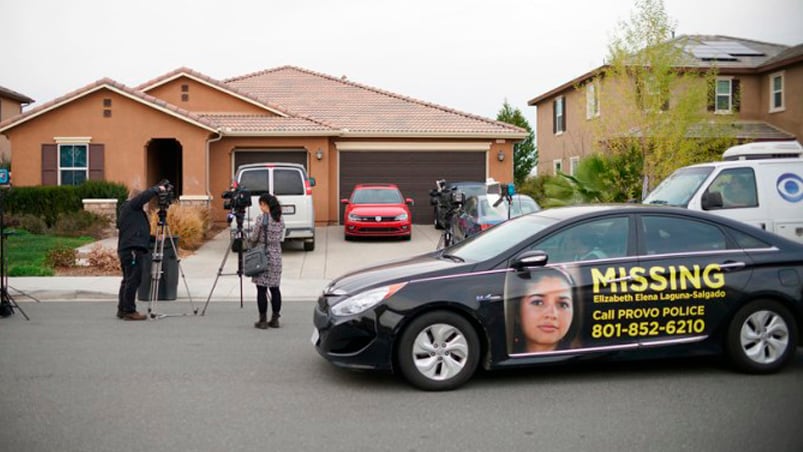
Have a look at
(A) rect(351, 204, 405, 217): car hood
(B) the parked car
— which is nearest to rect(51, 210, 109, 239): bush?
(A) rect(351, 204, 405, 217): car hood

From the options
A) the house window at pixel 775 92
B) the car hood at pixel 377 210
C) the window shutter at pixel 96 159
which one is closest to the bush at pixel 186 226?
the car hood at pixel 377 210

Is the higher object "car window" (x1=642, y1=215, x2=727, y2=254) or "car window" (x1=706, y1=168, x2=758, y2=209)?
"car window" (x1=706, y1=168, x2=758, y2=209)

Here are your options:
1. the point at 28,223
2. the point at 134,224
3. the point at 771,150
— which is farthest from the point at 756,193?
the point at 28,223

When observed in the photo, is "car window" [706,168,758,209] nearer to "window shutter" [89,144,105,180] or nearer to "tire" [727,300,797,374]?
"tire" [727,300,797,374]

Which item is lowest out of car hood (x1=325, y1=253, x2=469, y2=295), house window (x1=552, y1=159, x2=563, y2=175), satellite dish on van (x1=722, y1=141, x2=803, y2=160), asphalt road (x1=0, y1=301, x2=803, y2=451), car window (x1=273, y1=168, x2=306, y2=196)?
asphalt road (x1=0, y1=301, x2=803, y2=451)

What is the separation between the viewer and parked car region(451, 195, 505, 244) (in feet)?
54.8

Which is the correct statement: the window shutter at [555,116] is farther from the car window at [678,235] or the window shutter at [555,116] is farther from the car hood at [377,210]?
the car window at [678,235]

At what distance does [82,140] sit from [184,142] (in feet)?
9.58

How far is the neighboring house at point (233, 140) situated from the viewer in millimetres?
22906

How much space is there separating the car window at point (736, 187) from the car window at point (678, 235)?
494 centimetres

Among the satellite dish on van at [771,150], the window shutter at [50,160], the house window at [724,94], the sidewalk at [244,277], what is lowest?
the sidewalk at [244,277]

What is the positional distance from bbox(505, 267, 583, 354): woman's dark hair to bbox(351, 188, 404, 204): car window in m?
15.2

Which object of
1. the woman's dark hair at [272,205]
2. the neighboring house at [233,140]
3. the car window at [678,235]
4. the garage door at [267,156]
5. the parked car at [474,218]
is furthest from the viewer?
the garage door at [267,156]

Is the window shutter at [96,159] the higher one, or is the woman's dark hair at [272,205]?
the window shutter at [96,159]
